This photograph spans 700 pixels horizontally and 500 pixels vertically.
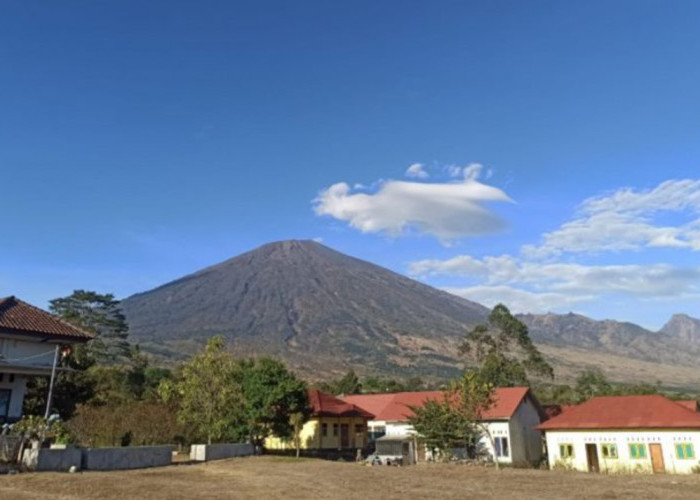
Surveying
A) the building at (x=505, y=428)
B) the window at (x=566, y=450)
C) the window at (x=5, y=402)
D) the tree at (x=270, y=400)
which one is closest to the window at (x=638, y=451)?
the window at (x=566, y=450)

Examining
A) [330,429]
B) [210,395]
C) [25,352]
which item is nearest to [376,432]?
[330,429]

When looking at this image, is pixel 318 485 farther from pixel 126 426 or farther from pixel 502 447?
pixel 502 447

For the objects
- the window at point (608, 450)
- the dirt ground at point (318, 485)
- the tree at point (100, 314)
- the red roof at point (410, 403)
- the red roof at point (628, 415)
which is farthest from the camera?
the tree at point (100, 314)

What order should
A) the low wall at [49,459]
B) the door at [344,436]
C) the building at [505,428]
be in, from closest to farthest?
the low wall at [49,459] < the building at [505,428] < the door at [344,436]

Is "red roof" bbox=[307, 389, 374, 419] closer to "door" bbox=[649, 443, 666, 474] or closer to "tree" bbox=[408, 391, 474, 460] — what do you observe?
"tree" bbox=[408, 391, 474, 460]

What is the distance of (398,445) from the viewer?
44.8 m

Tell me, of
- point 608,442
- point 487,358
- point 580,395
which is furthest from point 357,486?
point 580,395

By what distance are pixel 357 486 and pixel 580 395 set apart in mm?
62330

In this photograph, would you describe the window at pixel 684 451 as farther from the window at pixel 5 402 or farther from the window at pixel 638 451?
the window at pixel 5 402

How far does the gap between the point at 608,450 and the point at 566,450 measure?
9.12ft

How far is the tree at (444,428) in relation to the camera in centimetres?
3931

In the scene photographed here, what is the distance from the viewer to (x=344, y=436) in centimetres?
4847

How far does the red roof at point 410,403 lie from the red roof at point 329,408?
2.38 m

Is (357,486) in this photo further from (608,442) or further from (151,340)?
(151,340)
